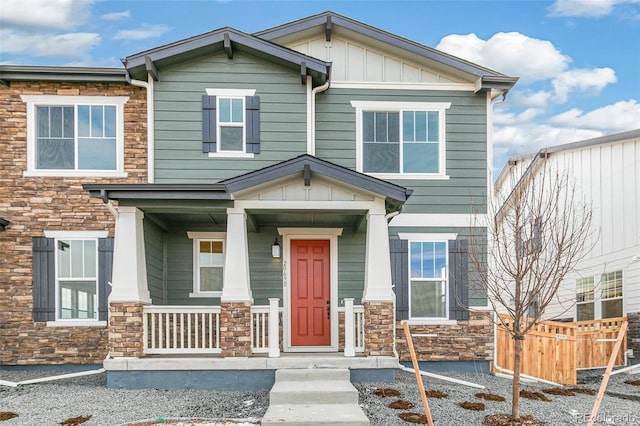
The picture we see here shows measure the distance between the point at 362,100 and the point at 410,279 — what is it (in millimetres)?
3789

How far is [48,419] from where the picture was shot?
7340 mm

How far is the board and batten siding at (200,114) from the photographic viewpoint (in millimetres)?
10727

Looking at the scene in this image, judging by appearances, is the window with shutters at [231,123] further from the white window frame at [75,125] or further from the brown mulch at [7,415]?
the brown mulch at [7,415]

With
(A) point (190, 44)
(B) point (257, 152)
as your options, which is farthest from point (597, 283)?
(A) point (190, 44)

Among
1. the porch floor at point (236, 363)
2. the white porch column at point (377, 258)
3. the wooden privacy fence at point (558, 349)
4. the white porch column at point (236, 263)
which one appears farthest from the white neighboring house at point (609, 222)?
the white porch column at point (236, 263)

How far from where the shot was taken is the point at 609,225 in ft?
46.2

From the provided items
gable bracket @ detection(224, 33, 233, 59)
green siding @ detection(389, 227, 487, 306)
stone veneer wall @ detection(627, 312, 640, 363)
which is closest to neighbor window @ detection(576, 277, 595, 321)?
stone veneer wall @ detection(627, 312, 640, 363)

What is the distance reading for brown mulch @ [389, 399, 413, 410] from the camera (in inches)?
304

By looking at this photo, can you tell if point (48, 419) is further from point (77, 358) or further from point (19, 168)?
point (19, 168)

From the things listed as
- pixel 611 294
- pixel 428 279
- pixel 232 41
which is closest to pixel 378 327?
pixel 428 279

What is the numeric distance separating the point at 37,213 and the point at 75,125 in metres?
1.88

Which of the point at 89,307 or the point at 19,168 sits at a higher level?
the point at 19,168

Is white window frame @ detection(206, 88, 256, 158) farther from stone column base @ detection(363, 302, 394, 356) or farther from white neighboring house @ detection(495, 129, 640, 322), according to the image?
white neighboring house @ detection(495, 129, 640, 322)

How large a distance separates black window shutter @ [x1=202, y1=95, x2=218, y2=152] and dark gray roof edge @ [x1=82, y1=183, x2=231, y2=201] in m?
2.09
